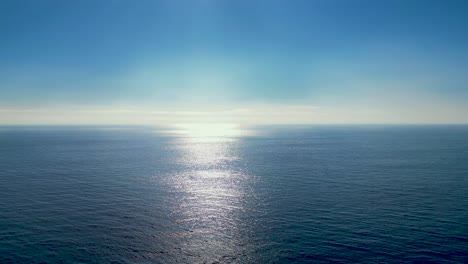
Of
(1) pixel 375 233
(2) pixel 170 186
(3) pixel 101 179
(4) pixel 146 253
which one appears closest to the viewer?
(4) pixel 146 253

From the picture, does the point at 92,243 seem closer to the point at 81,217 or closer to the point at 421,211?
the point at 81,217

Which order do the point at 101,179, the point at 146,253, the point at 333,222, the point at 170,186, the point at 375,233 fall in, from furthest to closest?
the point at 101,179
the point at 170,186
the point at 333,222
the point at 375,233
the point at 146,253

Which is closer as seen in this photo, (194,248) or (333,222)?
(194,248)

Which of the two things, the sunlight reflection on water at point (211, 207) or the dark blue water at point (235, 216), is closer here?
the dark blue water at point (235, 216)

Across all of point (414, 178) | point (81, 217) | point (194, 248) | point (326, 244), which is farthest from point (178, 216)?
point (414, 178)

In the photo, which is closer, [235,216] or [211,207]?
[235,216]

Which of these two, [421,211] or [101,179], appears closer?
[421,211]

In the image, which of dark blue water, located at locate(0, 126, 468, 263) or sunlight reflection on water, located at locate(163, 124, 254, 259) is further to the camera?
sunlight reflection on water, located at locate(163, 124, 254, 259)

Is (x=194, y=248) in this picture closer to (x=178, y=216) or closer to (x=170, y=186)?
(x=178, y=216)

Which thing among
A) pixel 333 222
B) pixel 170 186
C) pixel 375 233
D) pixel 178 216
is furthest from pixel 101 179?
pixel 375 233
